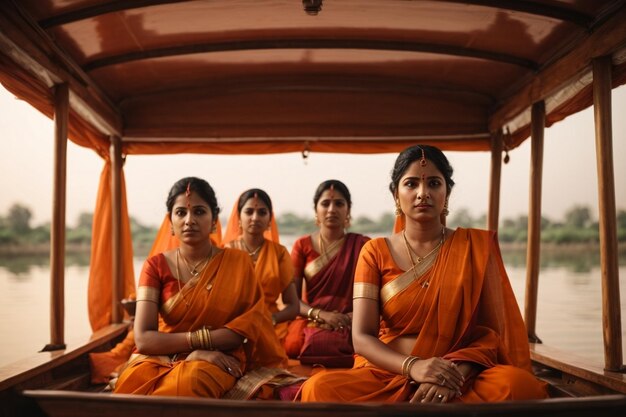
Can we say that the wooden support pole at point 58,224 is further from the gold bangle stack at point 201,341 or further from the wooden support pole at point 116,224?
the wooden support pole at point 116,224

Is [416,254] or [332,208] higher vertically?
[332,208]

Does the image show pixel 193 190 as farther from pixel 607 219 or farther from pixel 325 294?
pixel 607 219

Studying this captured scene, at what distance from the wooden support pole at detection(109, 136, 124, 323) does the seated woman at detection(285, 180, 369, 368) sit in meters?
1.76

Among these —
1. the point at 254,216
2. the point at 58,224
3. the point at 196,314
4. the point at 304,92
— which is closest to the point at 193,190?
the point at 196,314

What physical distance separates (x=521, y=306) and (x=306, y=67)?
20.7 feet

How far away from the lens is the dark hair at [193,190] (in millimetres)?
3344

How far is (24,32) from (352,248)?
2946 mm

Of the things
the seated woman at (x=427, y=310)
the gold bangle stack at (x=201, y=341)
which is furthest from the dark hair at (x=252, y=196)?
the seated woman at (x=427, y=310)

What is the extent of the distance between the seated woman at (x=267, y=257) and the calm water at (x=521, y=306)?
147 cm

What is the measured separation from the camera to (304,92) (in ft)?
17.5

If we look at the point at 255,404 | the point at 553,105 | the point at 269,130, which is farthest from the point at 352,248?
the point at 255,404

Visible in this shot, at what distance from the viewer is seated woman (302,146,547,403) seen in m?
2.43

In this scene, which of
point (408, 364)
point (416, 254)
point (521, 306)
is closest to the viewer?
point (408, 364)

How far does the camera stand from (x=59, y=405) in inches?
82.6
